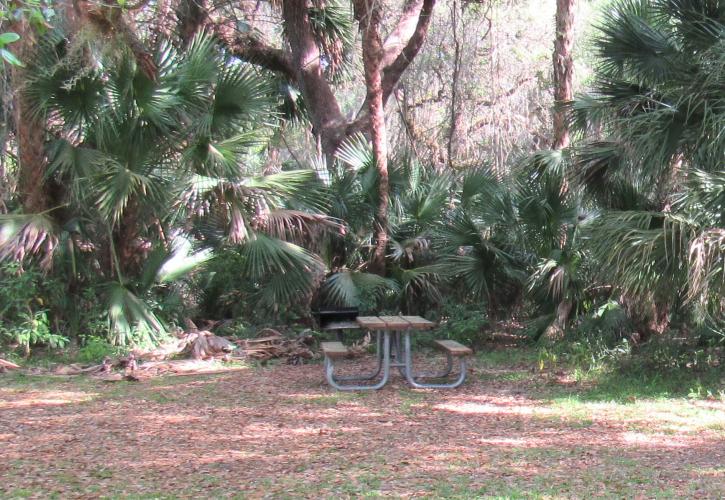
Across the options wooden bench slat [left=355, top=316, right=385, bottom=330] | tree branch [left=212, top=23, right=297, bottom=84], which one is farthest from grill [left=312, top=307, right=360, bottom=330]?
tree branch [left=212, top=23, right=297, bottom=84]

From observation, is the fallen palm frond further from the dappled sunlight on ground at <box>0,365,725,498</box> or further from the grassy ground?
the dappled sunlight on ground at <box>0,365,725,498</box>

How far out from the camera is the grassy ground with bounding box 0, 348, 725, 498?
514cm

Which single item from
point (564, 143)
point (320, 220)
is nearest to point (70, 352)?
point (320, 220)

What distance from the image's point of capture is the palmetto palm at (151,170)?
9.77m

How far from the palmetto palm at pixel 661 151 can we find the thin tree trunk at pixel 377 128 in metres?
2.73

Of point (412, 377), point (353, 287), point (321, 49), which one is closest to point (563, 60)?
point (321, 49)

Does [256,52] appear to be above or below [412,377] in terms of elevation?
above

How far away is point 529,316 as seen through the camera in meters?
11.3

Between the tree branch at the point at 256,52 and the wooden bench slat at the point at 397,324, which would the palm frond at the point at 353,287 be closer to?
the wooden bench slat at the point at 397,324

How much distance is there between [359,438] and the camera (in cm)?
639

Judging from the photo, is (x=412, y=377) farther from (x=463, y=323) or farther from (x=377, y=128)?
(x=377, y=128)

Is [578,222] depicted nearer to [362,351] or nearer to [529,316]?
[529,316]

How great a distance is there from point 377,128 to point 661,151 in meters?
4.22

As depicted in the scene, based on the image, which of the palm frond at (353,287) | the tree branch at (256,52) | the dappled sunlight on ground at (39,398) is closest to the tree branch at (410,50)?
the tree branch at (256,52)
